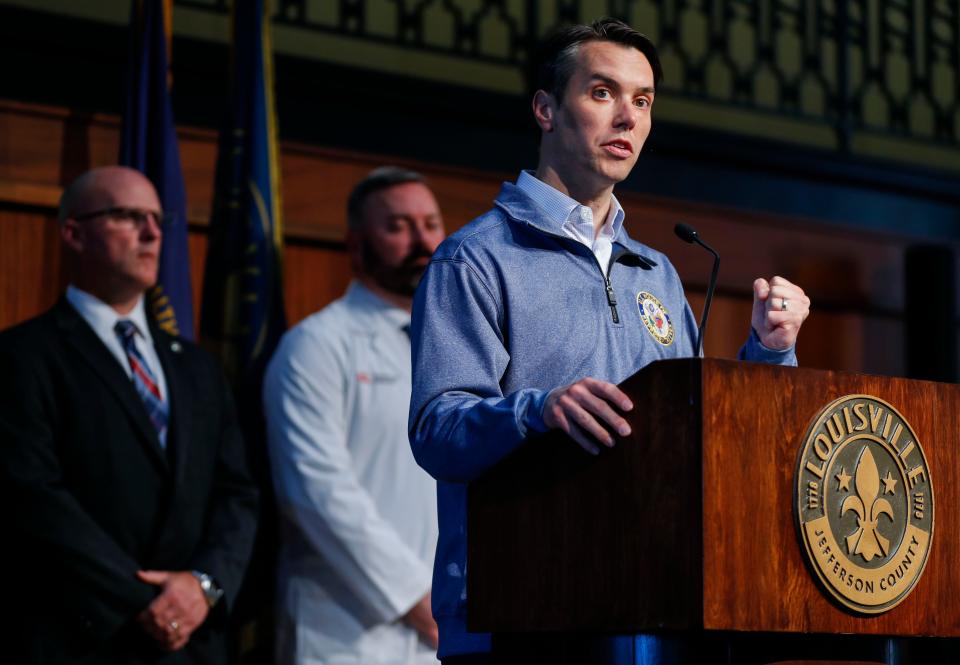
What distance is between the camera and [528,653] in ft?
5.41

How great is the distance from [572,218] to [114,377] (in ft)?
4.82

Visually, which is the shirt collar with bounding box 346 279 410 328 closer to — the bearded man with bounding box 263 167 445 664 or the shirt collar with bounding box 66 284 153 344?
the bearded man with bounding box 263 167 445 664

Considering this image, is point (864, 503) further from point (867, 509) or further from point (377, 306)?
point (377, 306)

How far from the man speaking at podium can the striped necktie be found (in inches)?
56.4

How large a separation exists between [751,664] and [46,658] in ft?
5.78

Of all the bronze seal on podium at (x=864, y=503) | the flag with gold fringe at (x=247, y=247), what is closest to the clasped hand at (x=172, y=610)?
the flag with gold fringe at (x=247, y=247)

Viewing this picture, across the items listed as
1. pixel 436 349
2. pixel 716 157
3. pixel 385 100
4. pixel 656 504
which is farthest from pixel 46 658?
pixel 716 157

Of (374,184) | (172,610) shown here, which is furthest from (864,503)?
(374,184)

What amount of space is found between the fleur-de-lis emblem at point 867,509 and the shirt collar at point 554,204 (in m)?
0.50

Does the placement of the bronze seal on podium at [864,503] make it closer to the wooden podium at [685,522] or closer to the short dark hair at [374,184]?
the wooden podium at [685,522]

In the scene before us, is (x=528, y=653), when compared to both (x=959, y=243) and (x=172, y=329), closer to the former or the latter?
(x=172, y=329)

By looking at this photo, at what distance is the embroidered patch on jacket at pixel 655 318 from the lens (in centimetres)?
191

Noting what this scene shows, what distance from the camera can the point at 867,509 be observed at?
61.7 inches

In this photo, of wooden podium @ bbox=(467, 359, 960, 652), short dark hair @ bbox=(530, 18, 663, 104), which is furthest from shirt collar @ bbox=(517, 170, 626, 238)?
wooden podium @ bbox=(467, 359, 960, 652)
